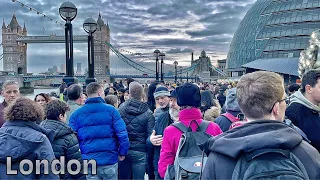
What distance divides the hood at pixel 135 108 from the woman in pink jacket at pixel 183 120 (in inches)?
75.8

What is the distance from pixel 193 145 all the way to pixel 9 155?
175 cm

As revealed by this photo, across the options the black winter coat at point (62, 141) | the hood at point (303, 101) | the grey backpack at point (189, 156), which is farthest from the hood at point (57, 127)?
the hood at point (303, 101)

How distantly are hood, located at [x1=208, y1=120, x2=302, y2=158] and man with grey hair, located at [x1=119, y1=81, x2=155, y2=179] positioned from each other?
3244 millimetres

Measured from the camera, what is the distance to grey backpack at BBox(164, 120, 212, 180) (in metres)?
2.72

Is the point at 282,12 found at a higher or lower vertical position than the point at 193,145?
higher

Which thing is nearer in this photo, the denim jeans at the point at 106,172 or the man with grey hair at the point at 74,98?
the denim jeans at the point at 106,172

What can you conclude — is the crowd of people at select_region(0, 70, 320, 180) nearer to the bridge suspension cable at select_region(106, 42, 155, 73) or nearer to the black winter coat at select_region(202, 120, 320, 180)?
the black winter coat at select_region(202, 120, 320, 180)

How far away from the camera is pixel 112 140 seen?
4.76 metres

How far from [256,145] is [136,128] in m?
3.55

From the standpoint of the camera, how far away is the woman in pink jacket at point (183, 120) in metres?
3.11

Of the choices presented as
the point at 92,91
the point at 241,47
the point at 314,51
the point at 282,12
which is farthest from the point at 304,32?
the point at 92,91

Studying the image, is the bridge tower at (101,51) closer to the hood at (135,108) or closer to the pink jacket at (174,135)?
the hood at (135,108)

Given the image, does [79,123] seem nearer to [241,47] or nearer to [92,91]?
[92,91]

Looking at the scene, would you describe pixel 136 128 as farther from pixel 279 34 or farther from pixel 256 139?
pixel 279 34
